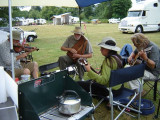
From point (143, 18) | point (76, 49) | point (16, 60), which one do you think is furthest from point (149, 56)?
point (143, 18)

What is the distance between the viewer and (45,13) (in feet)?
180

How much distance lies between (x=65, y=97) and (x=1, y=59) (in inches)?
64.0

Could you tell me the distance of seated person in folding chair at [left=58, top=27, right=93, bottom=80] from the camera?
396 centimetres

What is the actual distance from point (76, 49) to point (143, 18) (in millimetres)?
14333

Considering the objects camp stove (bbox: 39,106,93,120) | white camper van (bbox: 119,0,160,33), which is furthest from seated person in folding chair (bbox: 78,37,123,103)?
white camper van (bbox: 119,0,160,33)

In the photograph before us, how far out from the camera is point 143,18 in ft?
54.4

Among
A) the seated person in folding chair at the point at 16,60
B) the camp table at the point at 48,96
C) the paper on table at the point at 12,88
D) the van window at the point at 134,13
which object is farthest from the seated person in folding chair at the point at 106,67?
the van window at the point at 134,13

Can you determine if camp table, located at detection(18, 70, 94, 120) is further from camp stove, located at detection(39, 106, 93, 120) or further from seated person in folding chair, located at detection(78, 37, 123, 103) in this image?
seated person in folding chair, located at detection(78, 37, 123, 103)

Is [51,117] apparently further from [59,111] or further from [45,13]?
[45,13]

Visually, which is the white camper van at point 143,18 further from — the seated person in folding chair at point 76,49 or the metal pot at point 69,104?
the metal pot at point 69,104

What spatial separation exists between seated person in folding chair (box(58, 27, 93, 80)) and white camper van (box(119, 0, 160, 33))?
13.4 meters

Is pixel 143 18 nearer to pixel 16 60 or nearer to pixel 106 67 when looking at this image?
pixel 16 60

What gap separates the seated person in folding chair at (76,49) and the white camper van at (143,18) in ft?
44.1

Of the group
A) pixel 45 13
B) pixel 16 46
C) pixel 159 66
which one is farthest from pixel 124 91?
pixel 45 13
